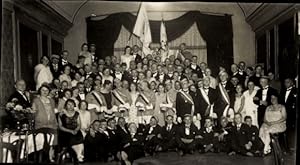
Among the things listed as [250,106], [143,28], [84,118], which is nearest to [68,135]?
[84,118]

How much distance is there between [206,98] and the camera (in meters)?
3.43

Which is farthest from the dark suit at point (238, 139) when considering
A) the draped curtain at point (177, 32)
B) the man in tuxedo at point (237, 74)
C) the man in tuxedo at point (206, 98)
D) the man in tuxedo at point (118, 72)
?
the man in tuxedo at point (118, 72)

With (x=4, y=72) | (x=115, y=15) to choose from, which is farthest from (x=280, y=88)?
(x=4, y=72)

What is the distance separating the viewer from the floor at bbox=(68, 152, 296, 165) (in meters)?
3.40

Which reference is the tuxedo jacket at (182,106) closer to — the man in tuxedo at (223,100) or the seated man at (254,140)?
the man in tuxedo at (223,100)

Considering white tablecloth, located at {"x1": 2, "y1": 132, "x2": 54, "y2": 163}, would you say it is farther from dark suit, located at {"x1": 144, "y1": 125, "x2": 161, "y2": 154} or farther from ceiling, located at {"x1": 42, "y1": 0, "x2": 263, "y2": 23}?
ceiling, located at {"x1": 42, "y1": 0, "x2": 263, "y2": 23}

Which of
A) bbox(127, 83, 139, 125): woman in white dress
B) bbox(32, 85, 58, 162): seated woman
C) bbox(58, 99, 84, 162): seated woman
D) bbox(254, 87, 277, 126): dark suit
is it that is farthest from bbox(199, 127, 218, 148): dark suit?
bbox(32, 85, 58, 162): seated woman

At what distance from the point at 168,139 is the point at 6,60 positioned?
1266 millimetres

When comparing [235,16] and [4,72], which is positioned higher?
[235,16]

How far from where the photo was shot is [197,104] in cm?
343

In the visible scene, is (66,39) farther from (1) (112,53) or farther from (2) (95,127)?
(2) (95,127)

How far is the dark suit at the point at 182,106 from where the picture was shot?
343 centimetres

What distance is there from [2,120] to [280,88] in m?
1.98

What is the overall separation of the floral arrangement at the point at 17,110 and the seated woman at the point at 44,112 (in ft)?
0.15
